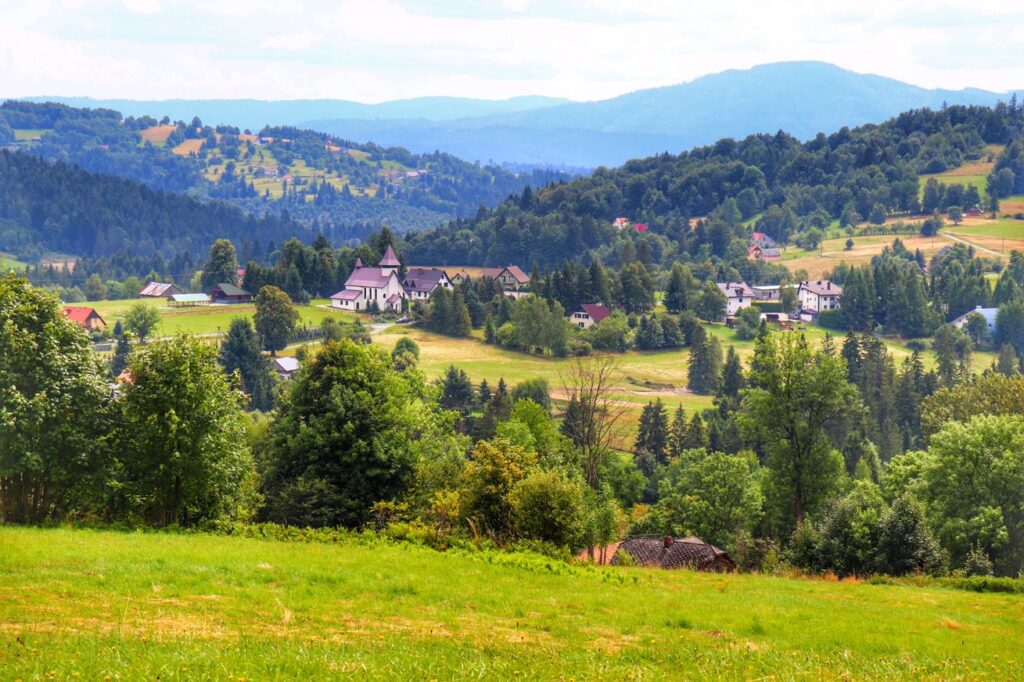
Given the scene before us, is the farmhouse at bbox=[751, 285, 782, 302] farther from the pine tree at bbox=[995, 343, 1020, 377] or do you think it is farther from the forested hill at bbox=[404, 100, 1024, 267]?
the pine tree at bbox=[995, 343, 1020, 377]

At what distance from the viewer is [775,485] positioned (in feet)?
128

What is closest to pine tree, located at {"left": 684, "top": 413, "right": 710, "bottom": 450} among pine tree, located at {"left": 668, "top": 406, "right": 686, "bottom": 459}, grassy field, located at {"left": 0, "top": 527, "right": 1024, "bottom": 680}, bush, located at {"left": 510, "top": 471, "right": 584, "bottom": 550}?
pine tree, located at {"left": 668, "top": 406, "right": 686, "bottom": 459}

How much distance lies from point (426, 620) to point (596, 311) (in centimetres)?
10171

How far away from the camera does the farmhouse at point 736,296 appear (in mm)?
124069

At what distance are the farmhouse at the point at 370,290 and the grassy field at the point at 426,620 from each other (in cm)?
10366

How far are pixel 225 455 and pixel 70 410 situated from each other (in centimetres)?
408

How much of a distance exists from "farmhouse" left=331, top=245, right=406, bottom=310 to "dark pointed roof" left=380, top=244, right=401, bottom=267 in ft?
11.0

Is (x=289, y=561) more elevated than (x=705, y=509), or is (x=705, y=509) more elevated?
(x=289, y=561)

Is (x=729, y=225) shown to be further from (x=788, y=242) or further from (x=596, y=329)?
(x=596, y=329)

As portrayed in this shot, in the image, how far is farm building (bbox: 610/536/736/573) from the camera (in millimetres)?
33312

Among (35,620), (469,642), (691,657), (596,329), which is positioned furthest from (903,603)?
(596,329)

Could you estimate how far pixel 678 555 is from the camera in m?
34.1

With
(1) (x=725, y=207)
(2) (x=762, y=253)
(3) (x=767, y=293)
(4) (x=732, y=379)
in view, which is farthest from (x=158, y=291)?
(1) (x=725, y=207)

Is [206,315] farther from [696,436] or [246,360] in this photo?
[696,436]
